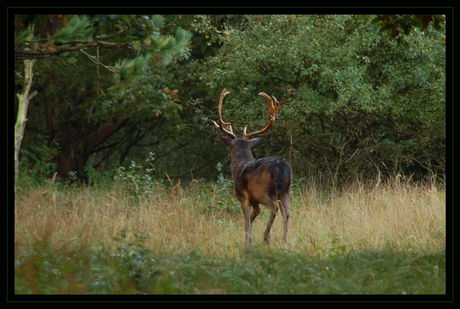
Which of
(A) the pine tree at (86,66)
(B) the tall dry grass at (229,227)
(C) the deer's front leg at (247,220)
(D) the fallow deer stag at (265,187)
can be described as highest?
(A) the pine tree at (86,66)

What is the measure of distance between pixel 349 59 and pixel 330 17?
888mm

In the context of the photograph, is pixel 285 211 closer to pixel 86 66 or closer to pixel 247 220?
pixel 247 220

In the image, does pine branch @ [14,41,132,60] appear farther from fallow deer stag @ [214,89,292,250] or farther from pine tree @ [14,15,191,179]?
fallow deer stag @ [214,89,292,250]

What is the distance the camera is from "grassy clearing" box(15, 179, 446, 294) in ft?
14.7

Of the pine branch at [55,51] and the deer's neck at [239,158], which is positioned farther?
the deer's neck at [239,158]

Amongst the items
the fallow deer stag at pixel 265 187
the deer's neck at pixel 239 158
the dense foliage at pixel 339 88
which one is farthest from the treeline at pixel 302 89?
the fallow deer stag at pixel 265 187

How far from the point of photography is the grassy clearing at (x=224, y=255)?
448cm

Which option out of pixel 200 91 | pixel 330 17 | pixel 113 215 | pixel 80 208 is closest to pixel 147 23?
pixel 113 215

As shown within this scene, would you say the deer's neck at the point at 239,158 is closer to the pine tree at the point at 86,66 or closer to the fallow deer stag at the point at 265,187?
the fallow deer stag at the point at 265,187

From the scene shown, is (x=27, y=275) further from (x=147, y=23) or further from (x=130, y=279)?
Result: (x=147, y=23)

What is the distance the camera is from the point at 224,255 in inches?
215

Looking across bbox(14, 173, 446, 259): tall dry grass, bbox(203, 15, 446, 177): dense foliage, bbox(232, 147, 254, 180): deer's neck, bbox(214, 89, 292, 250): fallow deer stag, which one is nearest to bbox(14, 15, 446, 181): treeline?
bbox(203, 15, 446, 177): dense foliage

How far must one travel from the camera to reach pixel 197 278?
184 inches
